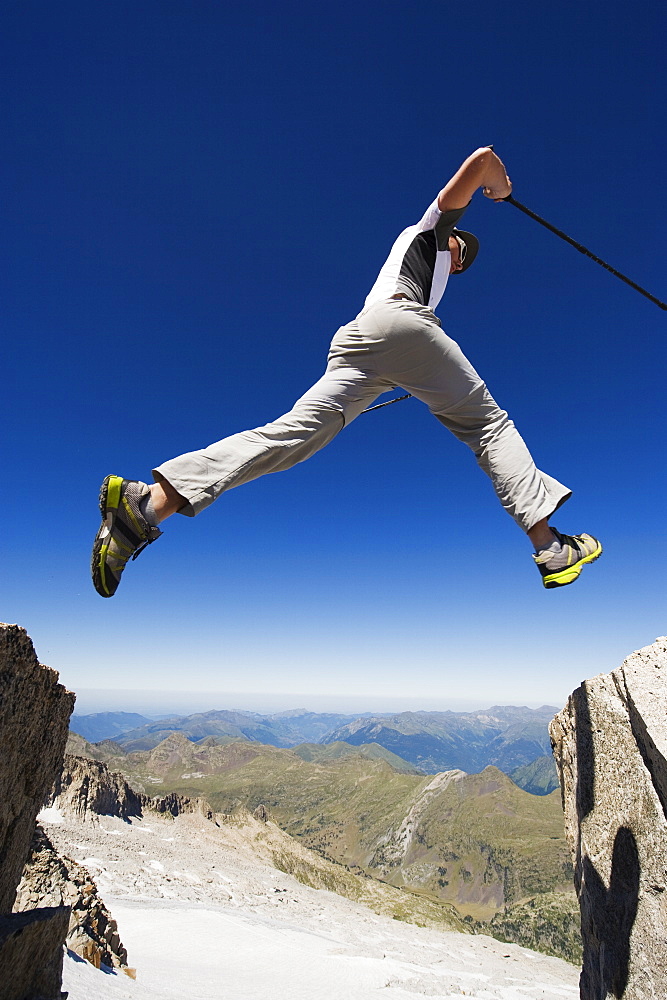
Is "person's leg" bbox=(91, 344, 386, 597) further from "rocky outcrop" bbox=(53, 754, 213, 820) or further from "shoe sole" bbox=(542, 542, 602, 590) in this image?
"rocky outcrop" bbox=(53, 754, 213, 820)

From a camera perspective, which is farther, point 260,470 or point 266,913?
point 266,913

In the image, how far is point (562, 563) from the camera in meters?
3.92

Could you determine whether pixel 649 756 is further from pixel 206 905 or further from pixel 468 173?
pixel 206 905

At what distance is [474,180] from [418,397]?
185 centimetres

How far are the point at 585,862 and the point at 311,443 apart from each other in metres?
5.68

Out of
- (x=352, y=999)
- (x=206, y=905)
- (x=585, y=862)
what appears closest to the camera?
(x=585, y=862)

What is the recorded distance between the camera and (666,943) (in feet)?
12.4

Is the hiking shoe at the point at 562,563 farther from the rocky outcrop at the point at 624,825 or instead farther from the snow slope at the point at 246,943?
the snow slope at the point at 246,943

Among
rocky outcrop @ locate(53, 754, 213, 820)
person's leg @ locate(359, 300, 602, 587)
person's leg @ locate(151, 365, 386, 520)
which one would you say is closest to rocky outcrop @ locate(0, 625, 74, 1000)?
person's leg @ locate(151, 365, 386, 520)

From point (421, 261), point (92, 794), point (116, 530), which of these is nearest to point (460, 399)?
point (421, 261)

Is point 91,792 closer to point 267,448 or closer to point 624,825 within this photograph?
point 624,825

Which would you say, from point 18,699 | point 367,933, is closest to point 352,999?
point 18,699

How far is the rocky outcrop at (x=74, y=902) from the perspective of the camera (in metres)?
9.98

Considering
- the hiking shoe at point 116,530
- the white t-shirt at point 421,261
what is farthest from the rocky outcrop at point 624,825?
the hiking shoe at point 116,530
